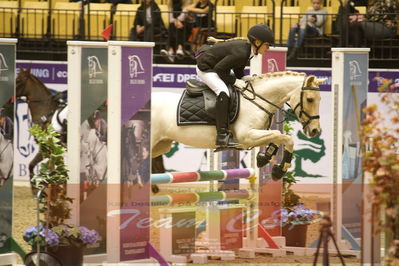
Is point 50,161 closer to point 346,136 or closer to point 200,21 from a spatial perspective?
point 346,136

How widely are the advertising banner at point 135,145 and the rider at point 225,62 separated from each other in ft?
3.16

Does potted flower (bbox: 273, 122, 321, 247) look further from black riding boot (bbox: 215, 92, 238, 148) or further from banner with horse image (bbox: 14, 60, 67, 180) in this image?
banner with horse image (bbox: 14, 60, 67, 180)

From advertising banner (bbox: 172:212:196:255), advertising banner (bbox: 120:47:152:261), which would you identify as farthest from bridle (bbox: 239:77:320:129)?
advertising banner (bbox: 120:47:152:261)

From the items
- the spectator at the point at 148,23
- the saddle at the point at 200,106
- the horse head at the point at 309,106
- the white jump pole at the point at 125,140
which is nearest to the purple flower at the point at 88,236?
the white jump pole at the point at 125,140

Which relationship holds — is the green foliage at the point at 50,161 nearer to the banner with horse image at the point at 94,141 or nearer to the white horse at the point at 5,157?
the banner with horse image at the point at 94,141

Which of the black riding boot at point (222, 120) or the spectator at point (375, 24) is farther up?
the spectator at point (375, 24)

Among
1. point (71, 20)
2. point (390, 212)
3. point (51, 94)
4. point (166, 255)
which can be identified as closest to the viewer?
point (390, 212)

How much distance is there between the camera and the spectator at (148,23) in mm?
12125

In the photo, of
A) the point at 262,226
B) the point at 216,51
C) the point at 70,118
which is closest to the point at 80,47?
the point at 70,118

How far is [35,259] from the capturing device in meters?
6.53

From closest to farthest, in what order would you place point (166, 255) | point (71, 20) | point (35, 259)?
point (35, 259) → point (166, 255) → point (71, 20)

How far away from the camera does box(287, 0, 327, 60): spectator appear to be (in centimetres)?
1210

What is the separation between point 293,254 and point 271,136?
119 centimetres

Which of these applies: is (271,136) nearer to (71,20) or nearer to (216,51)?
(216,51)
